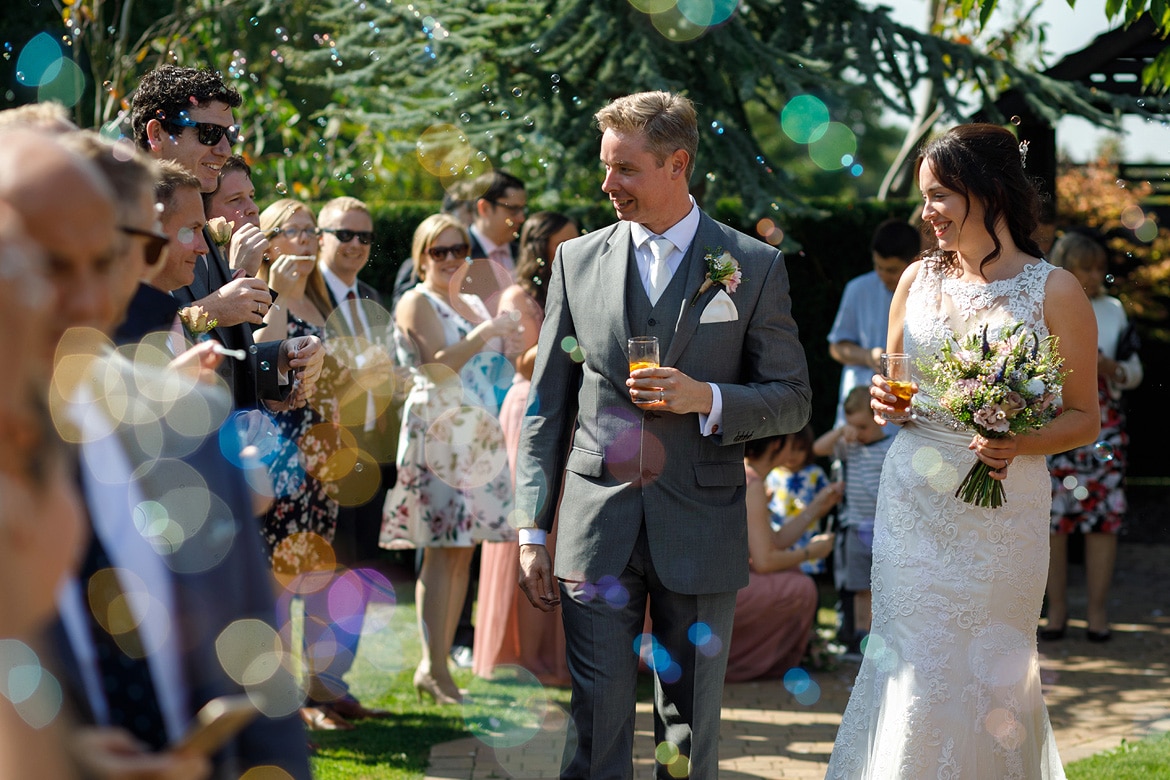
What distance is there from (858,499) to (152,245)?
21.0 feet

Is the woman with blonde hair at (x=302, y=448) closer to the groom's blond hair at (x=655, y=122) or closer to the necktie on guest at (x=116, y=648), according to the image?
the groom's blond hair at (x=655, y=122)

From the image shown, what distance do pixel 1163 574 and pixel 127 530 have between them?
34.9ft

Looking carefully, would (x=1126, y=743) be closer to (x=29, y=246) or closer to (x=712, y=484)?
(x=712, y=484)

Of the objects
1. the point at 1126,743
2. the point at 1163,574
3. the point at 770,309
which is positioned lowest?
the point at 1163,574

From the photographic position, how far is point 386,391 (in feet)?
20.2

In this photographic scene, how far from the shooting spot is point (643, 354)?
354 cm

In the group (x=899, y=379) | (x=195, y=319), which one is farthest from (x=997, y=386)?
(x=195, y=319)

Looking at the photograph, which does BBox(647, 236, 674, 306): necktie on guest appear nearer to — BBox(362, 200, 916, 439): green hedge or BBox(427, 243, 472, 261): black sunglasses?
BBox(427, 243, 472, 261): black sunglasses

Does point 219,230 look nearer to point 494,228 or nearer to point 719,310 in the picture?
point 719,310

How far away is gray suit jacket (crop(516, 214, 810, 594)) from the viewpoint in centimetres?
372

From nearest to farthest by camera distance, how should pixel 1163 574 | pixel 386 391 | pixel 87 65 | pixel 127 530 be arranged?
pixel 127 530, pixel 386 391, pixel 1163 574, pixel 87 65

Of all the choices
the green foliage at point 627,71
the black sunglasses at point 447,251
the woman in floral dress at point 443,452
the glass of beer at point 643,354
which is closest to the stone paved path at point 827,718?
the woman in floral dress at point 443,452

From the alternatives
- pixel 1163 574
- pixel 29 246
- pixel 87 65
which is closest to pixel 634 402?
pixel 29 246

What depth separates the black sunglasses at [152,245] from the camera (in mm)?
1583
